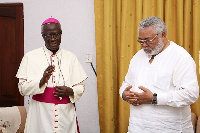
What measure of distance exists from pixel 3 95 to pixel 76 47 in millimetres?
1424

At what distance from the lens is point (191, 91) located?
1764 millimetres

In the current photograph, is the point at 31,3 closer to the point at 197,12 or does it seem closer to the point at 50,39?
the point at 50,39

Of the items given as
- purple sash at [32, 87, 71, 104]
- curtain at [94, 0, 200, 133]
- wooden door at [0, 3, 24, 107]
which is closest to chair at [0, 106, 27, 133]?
purple sash at [32, 87, 71, 104]

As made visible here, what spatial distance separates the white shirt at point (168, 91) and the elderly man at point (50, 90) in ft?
1.96

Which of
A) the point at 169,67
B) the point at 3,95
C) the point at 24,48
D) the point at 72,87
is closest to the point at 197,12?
the point at 169,67

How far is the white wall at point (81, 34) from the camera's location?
358 cm

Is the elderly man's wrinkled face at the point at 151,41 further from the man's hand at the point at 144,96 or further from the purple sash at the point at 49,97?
the purple sash at the point at 49,97

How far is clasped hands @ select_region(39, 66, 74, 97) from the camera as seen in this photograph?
2074 mm

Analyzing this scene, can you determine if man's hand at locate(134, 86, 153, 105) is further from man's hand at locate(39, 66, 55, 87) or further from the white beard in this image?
man's hand at locate(39, 66, 55, 87)


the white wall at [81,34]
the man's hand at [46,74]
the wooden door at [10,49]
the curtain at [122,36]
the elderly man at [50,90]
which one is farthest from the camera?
the wooden door at [10,49]

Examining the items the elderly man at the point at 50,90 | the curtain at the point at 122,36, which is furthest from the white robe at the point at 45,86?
the curtain at the point at 122,36

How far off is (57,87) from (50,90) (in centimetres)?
11

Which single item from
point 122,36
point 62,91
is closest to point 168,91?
point 62,91

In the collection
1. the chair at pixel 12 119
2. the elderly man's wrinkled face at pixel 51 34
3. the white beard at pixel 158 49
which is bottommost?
the chair at pixel 12 119
